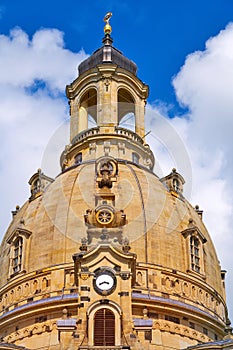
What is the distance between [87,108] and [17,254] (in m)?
20.1

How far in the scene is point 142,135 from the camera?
75.8m

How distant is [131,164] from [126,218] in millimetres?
8120

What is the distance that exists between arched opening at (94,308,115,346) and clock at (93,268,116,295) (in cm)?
128

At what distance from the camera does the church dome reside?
50594 millimetres

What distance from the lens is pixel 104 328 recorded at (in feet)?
160

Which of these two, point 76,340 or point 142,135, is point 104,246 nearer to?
point 76,340

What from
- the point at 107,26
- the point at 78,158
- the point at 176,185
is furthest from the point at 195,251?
the point at 107,26

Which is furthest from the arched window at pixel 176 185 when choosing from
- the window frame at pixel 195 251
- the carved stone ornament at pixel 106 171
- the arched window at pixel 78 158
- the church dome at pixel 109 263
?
the arched window at pixel 78 158

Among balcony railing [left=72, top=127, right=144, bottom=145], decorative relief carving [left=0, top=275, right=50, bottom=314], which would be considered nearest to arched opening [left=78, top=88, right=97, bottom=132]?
balcony railing [left=72, top=127, right=144, bottom=145]

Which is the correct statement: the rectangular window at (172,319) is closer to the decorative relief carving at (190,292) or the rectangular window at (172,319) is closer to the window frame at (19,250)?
the decorative relief carving at (190,292)

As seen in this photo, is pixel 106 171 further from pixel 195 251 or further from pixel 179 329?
pixel 179 329

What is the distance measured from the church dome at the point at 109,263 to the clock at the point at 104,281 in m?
0.06

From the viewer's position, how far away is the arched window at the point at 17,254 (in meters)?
61.8

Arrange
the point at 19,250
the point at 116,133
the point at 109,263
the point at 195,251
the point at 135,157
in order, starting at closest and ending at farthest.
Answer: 1. the point at 109,263
2. the point at 19,250
3. the point at 195,251
4. the point at 135,157
5. the point at 116,133
